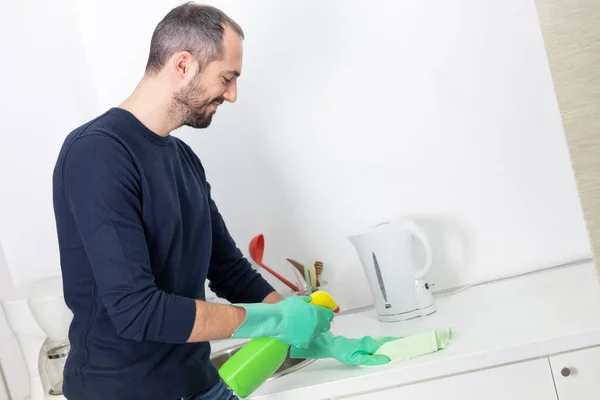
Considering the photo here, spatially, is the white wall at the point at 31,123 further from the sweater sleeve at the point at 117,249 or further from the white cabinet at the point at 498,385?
the white cabinet at the point at 498,385

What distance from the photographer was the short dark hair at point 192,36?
117 cm

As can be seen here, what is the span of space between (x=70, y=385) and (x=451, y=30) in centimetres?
120

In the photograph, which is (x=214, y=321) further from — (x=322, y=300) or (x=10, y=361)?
(x=10, y=361)

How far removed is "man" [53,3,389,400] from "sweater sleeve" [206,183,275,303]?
13 cm

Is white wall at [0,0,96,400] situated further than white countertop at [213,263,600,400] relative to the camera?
Yes

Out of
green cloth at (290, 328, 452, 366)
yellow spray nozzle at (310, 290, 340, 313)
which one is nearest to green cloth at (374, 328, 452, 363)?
green cloth at (290, 328, 452, 366)

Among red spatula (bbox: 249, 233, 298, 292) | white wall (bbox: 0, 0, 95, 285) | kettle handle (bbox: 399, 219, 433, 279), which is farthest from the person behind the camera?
white wall (bbox: 0, 0, 95, 285)

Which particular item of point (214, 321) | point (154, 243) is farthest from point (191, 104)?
point (214, 321)

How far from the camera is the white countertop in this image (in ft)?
3.94

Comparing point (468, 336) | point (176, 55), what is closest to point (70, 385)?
point (176, 55)

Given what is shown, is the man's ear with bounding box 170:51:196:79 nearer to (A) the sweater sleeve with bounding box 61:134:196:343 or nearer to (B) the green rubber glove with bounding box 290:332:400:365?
(A) the sweater sleeve with bounding box 61:134:196:343

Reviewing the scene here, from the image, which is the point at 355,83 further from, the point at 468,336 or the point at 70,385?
the point at 70,385

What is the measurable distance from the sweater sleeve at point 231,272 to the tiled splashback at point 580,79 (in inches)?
24.8

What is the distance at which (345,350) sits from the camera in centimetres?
130
